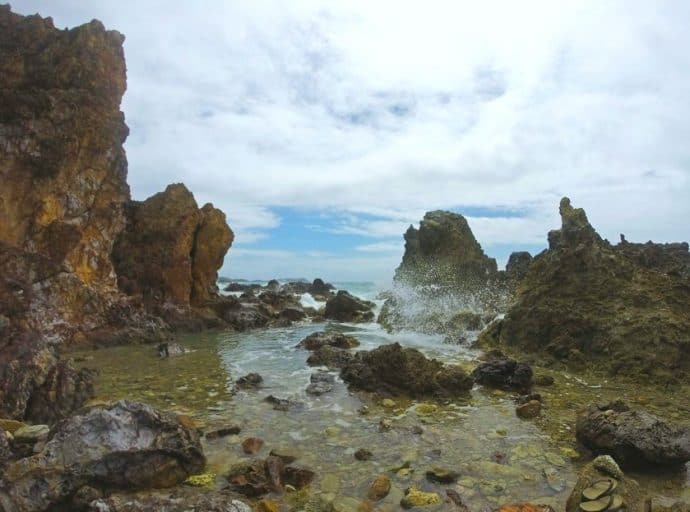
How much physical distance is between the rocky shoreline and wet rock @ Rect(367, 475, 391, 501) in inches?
1.1

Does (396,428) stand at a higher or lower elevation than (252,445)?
higher

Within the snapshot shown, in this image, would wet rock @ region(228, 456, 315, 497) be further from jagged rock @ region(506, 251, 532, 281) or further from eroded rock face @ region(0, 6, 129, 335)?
jagged rock @ region(506, 251, 532, 281)

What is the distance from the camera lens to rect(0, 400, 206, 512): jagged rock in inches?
218

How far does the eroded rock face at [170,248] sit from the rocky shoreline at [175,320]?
0.29 ft

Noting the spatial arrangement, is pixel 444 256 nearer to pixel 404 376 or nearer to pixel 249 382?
pixel 404 376

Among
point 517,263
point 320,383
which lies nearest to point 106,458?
point 320,383

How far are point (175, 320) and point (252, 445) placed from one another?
19399 mm

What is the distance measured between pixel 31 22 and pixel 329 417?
21472 millimetres

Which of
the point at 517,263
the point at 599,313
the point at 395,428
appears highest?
the point at 517,263

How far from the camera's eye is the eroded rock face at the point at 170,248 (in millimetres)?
25422

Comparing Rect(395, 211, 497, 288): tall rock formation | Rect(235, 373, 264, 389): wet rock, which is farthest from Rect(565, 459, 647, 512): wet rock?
Rect(395, 211, 497, 288): tall rock formation

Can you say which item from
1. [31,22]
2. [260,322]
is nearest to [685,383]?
[260,322]

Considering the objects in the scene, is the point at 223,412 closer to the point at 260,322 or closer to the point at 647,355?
the point at 647,355

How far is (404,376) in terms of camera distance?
1173 cm
